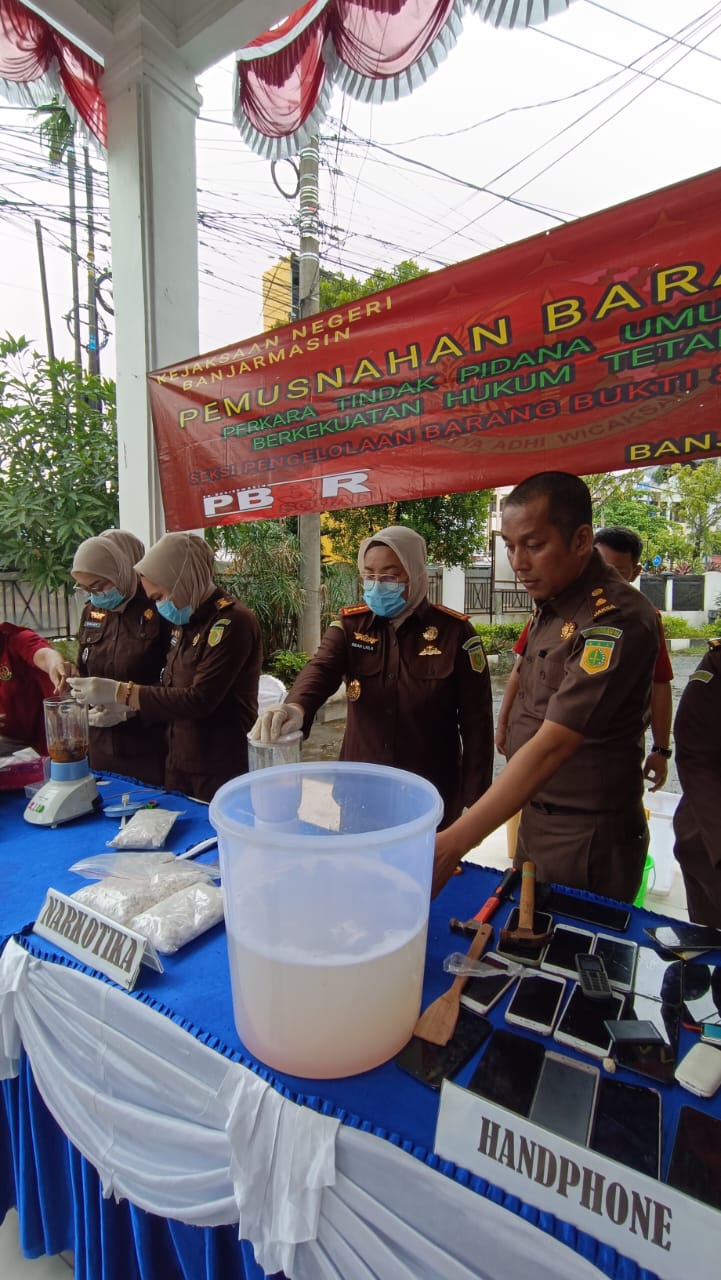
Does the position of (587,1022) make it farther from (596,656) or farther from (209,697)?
(209,697)

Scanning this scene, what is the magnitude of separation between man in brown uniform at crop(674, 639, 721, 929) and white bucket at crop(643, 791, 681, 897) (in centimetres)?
105

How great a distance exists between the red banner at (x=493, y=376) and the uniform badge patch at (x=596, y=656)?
1.88 feet

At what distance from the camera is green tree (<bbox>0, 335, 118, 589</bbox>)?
442 cm

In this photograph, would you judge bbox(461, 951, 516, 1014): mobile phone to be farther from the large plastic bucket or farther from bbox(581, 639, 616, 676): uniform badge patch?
bbox(581, 639, 616, 676): uniform badge patch

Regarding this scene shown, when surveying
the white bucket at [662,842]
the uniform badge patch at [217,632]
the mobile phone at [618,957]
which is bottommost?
the white bucket at [662,842]

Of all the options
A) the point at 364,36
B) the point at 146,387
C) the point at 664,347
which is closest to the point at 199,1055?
the point at 664,347

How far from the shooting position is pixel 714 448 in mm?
1396

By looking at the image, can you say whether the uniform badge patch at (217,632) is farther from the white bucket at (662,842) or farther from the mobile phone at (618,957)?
the white bucket at (662,842)

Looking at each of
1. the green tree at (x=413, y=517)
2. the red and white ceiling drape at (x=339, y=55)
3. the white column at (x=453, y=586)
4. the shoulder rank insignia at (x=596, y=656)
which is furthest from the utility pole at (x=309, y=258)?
the shoulder rank insignia at (x=596, y=656)

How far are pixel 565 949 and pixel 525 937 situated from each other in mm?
63

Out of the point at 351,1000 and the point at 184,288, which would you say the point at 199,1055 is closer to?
the point at 351,1000

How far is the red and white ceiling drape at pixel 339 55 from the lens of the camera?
2236 millimetres

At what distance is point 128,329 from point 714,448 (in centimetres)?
256

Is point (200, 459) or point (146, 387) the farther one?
point (146, 387)
